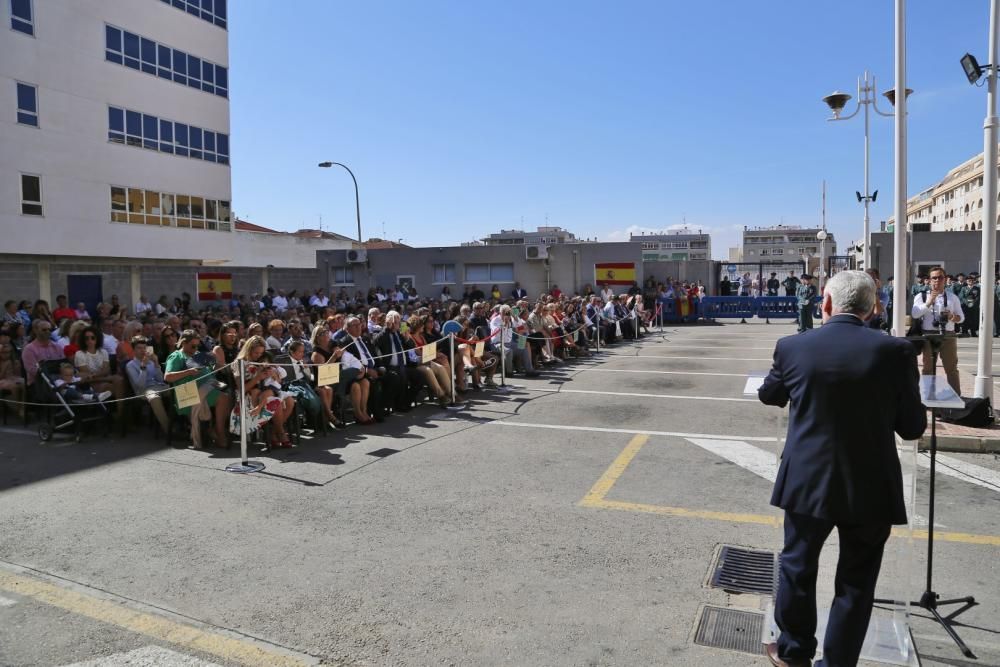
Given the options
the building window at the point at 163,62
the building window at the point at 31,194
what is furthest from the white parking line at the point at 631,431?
the building window at the point at 163,62

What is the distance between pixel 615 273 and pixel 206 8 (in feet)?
73.7

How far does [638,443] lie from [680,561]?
374 cm

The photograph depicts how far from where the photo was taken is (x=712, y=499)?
6516 mm

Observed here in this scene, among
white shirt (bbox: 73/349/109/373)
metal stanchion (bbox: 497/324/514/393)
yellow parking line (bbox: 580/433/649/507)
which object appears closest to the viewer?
yellow parking line (bbox: 580/433/649/507)

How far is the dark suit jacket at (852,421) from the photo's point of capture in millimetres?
3150

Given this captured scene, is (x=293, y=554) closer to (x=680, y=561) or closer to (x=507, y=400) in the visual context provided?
(x=680, y=561)

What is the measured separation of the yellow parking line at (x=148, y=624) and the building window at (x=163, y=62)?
29220 mm

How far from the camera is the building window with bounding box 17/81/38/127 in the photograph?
992 inches

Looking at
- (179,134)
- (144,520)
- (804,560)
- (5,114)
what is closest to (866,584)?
(804,560)

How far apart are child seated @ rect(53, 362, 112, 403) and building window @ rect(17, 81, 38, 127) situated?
20.8m

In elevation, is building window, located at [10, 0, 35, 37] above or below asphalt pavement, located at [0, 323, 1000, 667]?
above

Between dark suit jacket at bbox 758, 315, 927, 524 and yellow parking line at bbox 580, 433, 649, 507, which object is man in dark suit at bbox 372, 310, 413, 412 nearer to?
yellow parking line at bbox 580, 433, 649, 507

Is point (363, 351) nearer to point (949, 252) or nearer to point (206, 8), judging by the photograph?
point (206, 8)

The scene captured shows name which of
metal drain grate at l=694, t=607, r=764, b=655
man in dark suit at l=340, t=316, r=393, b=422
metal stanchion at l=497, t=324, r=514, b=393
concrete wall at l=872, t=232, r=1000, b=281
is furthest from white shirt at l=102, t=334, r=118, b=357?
concrete wall at l=872, t=232, r=1000, b=281
